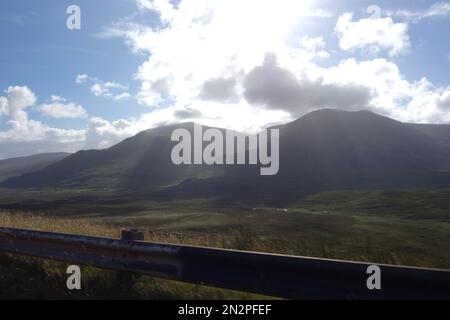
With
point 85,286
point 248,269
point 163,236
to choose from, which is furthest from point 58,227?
point 248,269

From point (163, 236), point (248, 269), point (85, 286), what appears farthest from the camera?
point (163, 236)

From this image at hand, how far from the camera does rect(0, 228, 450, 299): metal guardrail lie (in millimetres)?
4887

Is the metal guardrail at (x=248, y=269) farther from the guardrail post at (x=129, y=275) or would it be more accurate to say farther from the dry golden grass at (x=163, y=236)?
the dry golden grass at (x=163, y=236)

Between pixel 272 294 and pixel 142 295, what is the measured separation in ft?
6.12

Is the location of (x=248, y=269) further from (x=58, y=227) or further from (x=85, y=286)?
(x=58, y=227)

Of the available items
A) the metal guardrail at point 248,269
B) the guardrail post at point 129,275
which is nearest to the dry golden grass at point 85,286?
the guardrail post at point 129,275

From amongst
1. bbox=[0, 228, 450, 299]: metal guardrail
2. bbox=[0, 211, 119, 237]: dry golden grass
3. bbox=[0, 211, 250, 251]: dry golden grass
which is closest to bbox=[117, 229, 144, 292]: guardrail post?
bbox=[0, 228, 450, 299]: metal guardrail

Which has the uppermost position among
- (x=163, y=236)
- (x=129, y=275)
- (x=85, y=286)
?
(x=163, y=236)

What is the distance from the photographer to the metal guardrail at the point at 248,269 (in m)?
4.89

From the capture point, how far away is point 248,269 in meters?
5.81

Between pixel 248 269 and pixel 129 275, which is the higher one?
pixel 248 269

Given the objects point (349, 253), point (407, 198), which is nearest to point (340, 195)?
point (407, 198)
